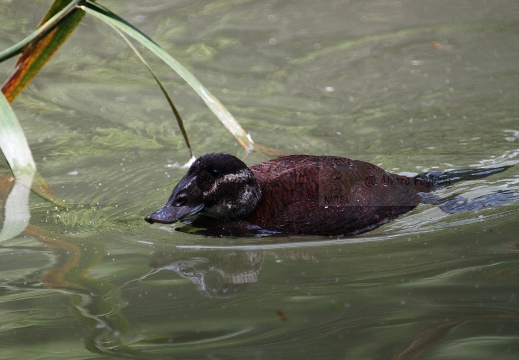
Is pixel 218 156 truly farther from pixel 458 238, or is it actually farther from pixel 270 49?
pixel 270 49

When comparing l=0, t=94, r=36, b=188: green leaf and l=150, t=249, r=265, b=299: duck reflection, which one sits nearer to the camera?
l=0, t=94, r=36, b=188: green leaf

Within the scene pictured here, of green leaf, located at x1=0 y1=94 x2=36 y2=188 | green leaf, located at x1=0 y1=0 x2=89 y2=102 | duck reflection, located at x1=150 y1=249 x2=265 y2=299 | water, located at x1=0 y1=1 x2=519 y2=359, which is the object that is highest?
green leaf, located at x1=0 y1=0 x2=89 y2=102

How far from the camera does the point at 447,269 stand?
3510 mm

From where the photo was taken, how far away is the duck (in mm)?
4402

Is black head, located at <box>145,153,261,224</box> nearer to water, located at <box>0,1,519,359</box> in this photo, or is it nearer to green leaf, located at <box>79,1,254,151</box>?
water, located at <box>0,1,519,359</box>

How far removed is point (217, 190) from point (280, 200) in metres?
0.38

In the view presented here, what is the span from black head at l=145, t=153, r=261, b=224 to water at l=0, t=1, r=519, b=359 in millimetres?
215

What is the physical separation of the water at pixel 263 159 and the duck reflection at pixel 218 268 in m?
0.02

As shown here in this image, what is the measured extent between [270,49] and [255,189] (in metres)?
4.19

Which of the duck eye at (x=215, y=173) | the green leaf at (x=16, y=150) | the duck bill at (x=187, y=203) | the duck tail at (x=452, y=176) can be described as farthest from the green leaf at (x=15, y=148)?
the duck tail at (x=452, y=176)

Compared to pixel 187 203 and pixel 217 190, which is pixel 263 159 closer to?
pixel 217 190

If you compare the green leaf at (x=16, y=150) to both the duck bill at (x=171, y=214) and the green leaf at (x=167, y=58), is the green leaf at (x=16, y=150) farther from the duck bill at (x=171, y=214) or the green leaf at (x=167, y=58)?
the duck bill at (x=171, y=214)

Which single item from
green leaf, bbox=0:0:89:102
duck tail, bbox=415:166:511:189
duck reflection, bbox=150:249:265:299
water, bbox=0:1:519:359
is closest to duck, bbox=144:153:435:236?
water, bbox=0:1:519:359

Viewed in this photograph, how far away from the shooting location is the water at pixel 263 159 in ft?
9.73
